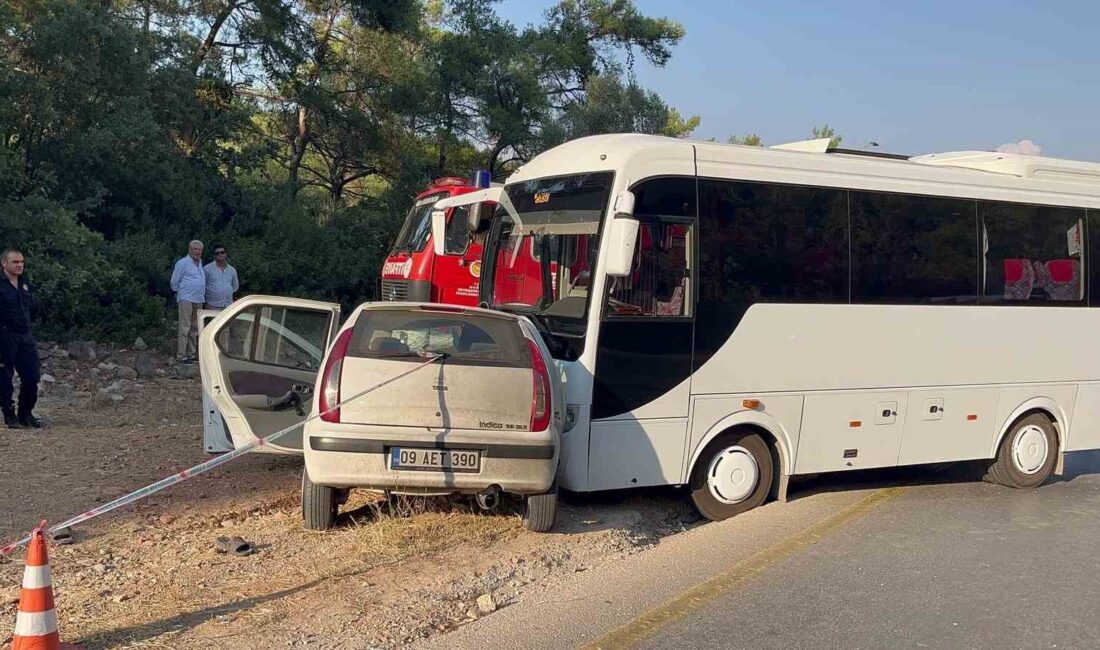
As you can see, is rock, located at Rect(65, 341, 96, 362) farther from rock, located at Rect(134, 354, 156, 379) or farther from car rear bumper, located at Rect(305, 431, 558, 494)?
car rear bumper, located at Rect(305, 431, 558, 494)

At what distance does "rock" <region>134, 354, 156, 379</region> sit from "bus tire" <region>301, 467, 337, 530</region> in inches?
333

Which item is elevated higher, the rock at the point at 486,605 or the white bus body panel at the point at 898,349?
the white bus body panel at the point at 898,349

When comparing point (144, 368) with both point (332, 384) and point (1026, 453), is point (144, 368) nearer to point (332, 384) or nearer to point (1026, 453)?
point (332, 384)

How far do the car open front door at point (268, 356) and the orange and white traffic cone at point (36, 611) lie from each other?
3294mm

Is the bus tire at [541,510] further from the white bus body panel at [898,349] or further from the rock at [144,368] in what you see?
the rock at [144,368]

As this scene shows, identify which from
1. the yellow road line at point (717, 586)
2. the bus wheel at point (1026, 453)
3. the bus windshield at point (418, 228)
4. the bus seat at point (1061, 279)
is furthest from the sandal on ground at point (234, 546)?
the bus windshield at point (418, 228)

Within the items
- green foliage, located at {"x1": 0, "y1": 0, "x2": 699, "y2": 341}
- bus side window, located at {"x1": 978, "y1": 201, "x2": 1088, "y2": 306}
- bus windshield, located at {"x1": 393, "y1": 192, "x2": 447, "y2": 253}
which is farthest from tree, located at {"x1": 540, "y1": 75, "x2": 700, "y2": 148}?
bus side window, located at {"x1": 978, "y1": 201, "x2": 1088, "y2": 306}

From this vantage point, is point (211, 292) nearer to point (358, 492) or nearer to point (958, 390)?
point (358, 492)

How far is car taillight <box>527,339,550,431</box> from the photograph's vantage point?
6629 millimetres

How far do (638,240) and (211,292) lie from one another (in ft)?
31.2

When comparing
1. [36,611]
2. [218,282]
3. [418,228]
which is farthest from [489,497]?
[418,228]

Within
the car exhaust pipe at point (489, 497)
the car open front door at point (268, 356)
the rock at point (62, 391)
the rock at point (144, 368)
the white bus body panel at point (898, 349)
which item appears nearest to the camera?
the car exhaust pipe at point (489, 497)

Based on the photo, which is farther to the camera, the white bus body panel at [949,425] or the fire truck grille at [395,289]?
the fire truck grille at [395,289]

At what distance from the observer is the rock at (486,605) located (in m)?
5.64
